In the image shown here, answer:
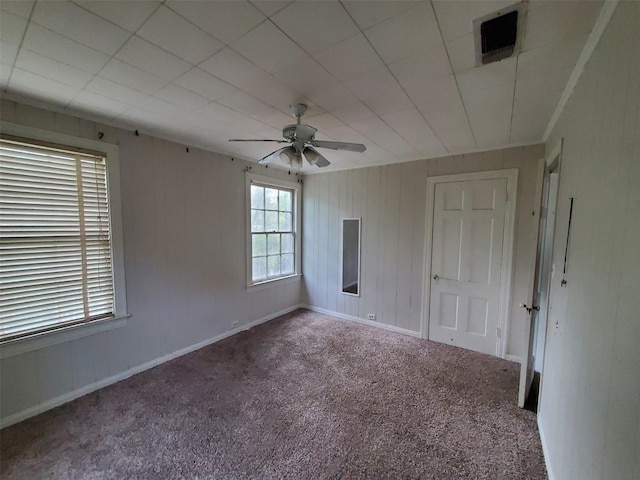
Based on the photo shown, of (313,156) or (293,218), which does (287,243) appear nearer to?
(293,218)

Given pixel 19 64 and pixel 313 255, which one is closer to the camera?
pixel 19 64

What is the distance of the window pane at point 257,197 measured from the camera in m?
3.87

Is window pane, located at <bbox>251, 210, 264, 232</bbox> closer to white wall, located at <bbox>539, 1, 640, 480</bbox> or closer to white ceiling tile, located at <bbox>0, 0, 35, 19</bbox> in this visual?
white ceiling tile, located at <bbox>0, 0, 35, 19</bbox>

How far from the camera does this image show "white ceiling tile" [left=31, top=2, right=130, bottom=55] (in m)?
1.13

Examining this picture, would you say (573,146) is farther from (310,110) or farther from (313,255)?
(313,255)

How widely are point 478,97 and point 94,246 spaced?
133 inches

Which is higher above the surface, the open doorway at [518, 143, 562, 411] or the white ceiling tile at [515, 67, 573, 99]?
the white ceiling tile at [515, 67, 573, 99]

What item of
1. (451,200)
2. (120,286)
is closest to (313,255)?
(451,200)

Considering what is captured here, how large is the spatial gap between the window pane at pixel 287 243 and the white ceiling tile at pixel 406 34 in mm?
3326

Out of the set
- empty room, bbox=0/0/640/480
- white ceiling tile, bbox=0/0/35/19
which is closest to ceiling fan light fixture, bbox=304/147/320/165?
empty room, bbox=0/0/640/480

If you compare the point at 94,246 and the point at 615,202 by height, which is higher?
the point at 615,202

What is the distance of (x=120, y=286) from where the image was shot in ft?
8.26

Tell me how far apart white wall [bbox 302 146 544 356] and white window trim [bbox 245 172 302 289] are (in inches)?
4.8

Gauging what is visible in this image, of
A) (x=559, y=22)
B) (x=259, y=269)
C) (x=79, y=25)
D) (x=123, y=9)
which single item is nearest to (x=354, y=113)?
(x=559, y=22)
